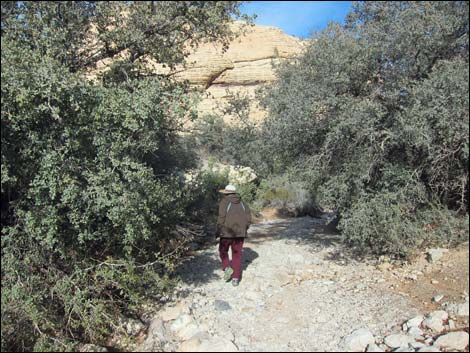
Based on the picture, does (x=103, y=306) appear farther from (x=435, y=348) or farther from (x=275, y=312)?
(x=435, y=348)

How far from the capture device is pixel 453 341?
464cm

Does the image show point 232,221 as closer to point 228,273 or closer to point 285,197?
point 228,273

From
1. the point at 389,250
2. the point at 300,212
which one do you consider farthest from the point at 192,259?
the point at 300,212

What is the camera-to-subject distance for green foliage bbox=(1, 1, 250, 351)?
4.56 m

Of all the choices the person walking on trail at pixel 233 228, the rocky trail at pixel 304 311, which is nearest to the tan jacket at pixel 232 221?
the person walking on trail at pixel 233 228

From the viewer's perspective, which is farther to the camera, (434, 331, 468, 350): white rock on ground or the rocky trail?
the rocky trail

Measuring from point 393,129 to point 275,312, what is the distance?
144 inches

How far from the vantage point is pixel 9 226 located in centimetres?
494

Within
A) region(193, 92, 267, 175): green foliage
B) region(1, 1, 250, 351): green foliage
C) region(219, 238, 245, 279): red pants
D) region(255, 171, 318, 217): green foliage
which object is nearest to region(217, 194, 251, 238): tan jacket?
region(219, 238, 245, 279): red pants

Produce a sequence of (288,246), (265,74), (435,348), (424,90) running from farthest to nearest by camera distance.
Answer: (265,74)
(288,246)
(424,90)
(435,348)

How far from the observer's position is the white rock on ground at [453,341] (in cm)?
459

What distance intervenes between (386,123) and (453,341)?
12.8 feet

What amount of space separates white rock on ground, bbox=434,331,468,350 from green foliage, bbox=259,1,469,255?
247cm

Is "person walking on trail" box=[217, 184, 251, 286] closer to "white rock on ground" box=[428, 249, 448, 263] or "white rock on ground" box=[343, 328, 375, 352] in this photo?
"white rock on ground" box=[343, 328, 375, 352]
